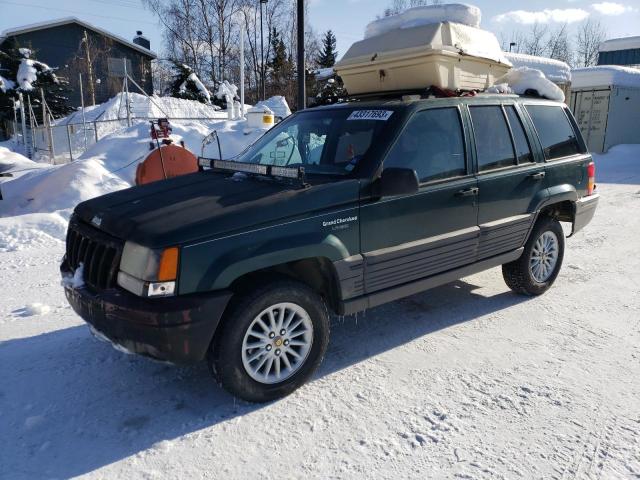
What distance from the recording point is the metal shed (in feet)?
65.2

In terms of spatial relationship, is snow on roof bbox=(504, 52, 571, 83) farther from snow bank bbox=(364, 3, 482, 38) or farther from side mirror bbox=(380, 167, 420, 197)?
side mirror bbox=(380, 167, 420, 197)

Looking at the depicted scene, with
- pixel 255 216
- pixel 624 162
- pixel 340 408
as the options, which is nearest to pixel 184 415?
pixel 340 408

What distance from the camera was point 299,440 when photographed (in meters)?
2.82

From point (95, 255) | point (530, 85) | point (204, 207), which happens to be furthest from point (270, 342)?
point (530, 85)

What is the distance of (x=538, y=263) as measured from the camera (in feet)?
16.1

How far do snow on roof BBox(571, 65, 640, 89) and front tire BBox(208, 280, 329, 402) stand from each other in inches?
828

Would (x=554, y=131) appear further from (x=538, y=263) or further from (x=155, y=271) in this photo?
(x=155, y=271)

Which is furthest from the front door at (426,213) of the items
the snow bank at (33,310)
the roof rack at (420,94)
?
the snow bank at (33,310)

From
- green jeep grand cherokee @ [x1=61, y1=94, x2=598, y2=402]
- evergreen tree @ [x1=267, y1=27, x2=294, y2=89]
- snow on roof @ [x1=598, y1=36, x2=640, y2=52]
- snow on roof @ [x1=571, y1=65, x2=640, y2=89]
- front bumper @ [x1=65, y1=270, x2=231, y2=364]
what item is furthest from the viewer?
evergreen tree @ [x1=267, y1=27, x2=294, y2=89]

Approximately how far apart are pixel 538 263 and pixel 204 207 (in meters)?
3.43

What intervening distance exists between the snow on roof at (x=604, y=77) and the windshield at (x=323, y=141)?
19.7 metres

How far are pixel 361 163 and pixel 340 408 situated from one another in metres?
1.68

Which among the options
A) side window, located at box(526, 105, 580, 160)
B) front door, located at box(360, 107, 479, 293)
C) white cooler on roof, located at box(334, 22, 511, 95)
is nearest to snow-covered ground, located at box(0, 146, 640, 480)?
front door, located at box(360, 107, 479, 293)

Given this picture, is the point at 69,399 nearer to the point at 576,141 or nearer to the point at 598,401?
the point at 598,401
